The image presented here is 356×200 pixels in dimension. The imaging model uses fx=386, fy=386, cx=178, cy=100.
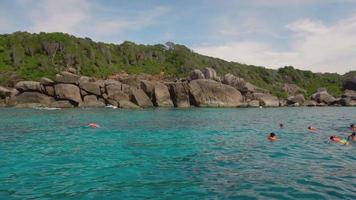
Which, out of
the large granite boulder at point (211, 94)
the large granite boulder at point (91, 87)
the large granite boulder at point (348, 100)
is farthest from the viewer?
the large granite boulder at point (348, 100)

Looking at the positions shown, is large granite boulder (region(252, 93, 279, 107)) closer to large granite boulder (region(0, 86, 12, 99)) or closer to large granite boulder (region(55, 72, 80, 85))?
large granite boulder (region(55, 72, 80, 85))

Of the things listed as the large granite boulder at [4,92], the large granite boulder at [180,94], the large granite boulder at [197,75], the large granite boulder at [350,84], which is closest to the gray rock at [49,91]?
the large granite boulder at [4,92]

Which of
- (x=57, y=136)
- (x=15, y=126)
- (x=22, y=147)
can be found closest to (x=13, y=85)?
(x=15, y=126)

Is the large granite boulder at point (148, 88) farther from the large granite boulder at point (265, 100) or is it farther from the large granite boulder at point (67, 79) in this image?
the large granite boulder at point (265, 100)

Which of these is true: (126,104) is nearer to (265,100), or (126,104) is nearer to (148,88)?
(148,88)

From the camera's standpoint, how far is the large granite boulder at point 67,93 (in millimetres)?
74312

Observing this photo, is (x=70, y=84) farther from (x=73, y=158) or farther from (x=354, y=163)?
(x=354, y=163)

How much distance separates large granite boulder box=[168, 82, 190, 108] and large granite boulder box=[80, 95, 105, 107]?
1516cm

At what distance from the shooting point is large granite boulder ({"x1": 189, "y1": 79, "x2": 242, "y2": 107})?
82250 millimetres

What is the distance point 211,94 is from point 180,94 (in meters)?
7.21

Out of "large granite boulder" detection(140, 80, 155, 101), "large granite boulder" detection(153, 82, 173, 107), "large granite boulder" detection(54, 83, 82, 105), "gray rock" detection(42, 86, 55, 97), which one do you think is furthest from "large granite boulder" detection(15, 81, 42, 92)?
"large granite boulder" detection(153, 82, 173, 107)

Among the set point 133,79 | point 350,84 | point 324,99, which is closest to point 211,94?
point 133,79

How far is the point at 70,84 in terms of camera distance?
76.0 m

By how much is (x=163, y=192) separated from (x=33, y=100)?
66553mm
